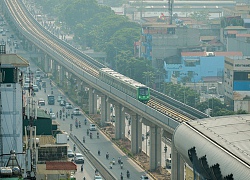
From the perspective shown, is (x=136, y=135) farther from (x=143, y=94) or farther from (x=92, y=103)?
(x=92, y=103)

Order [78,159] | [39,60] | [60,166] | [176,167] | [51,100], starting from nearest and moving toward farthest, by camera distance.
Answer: [60,166] → [176,167] → [78,159] → [51,100] → [39,60]

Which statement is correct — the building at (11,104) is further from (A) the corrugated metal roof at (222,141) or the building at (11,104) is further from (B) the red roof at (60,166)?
(A) the corrugated metal roof at (222,141)

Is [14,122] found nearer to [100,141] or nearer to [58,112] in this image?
[100,141]

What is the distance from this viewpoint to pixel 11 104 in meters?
54.4

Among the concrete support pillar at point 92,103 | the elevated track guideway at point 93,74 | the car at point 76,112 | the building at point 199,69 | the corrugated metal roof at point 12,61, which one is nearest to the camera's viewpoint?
the corrugated metal roof at point 12,61

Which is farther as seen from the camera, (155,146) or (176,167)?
(155,146)

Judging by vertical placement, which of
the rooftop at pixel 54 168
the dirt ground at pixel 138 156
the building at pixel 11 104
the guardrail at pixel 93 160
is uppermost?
the building at pixel 11 104

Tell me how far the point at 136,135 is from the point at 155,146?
7.39 meters

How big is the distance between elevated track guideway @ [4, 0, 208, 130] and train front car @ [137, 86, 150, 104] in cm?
46

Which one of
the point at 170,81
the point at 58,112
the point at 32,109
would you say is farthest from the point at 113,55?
the point at 32,109

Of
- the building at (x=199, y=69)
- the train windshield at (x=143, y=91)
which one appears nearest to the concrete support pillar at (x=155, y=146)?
the train windshield at (x=143, y=91)

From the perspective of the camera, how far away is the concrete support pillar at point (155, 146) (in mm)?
90812

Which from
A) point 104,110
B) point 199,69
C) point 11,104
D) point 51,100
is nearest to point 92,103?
point 51,100

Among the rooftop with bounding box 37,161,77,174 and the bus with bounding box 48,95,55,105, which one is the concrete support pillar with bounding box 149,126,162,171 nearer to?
the rooftop with bounding box 37,161,77,174
